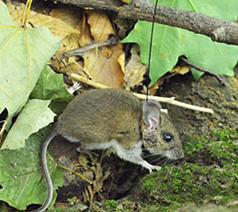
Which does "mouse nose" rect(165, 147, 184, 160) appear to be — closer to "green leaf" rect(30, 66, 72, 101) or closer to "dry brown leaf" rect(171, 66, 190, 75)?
"dry brown leaf" rect(171, 66, 190, 75)

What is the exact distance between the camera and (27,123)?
4.00 m

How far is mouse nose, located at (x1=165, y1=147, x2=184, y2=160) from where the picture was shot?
4.45m

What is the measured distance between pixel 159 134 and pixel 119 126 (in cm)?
40

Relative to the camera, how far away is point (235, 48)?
470 centimetres

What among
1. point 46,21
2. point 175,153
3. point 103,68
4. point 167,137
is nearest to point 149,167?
point 175,153

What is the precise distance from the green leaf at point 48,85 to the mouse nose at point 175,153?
3.06ft

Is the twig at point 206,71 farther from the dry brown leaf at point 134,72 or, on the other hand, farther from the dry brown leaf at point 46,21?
the dry brown leaf at point 46,21

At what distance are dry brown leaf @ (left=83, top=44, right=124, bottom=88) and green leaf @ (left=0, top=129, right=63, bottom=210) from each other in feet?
2.77

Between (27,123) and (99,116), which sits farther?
(99,116)

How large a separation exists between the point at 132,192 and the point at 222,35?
1.17 meters

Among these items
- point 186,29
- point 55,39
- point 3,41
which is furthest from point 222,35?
point 3,41

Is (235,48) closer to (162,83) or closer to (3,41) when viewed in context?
(162,83)

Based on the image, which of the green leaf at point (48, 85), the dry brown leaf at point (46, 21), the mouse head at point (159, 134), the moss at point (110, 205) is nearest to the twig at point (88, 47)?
the dry brown leaf at point (46, 21)

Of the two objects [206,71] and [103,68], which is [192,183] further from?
[103,68]
